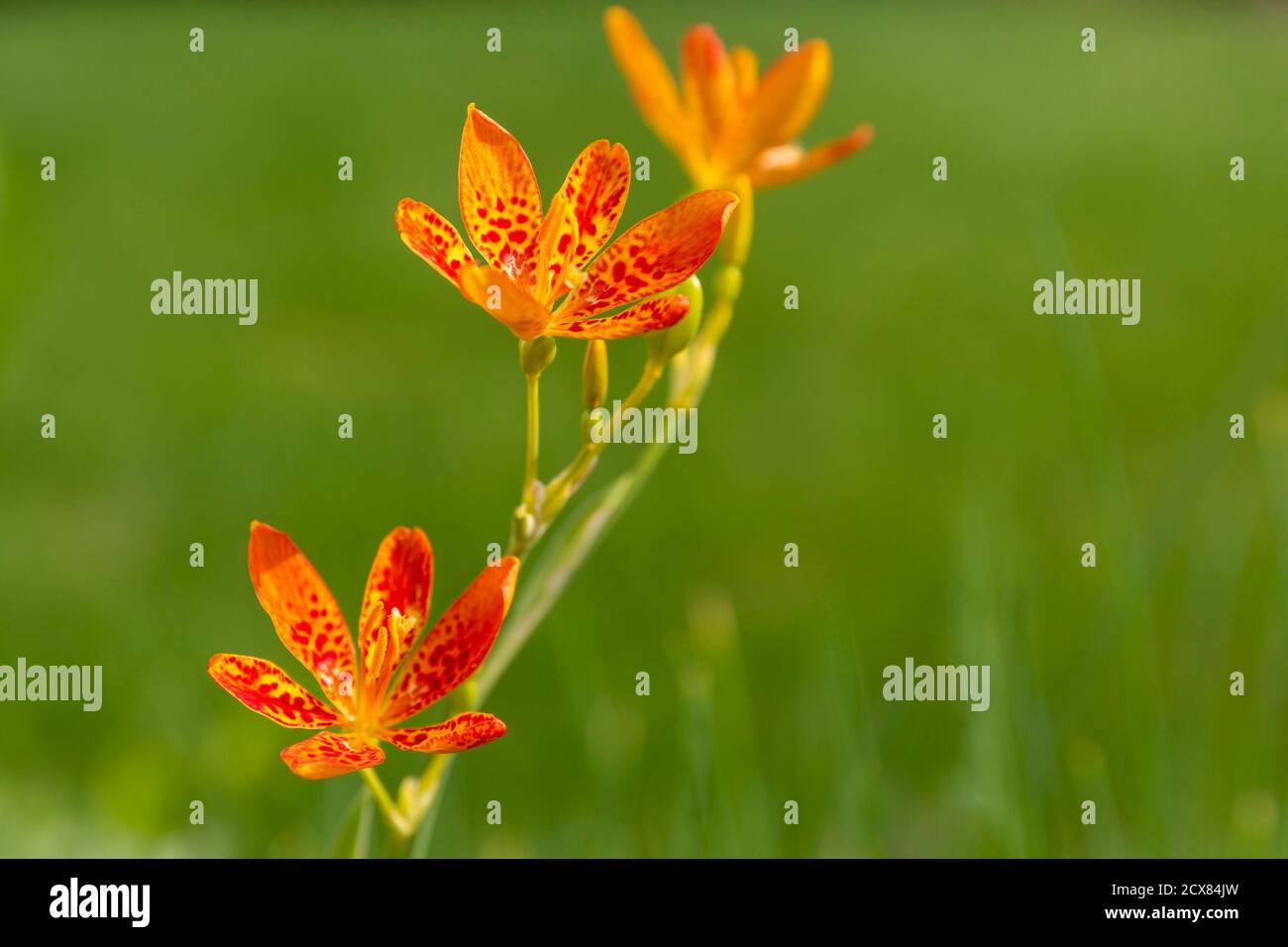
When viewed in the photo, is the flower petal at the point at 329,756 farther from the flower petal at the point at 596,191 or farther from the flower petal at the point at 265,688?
the flower petal at the point at 596,191

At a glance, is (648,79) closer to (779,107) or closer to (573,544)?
(779,107)

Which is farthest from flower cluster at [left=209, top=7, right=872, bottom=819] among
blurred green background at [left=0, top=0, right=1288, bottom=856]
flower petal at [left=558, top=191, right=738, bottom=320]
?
blurred green background at [left=0, top=0, right=1288, bottom=856]

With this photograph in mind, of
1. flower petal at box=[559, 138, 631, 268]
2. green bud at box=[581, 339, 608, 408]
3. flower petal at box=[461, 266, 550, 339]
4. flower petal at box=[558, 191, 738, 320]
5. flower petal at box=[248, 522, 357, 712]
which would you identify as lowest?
flower petal at box=[248, 522, 357, 712]

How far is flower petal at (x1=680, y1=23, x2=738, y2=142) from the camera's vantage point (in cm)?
60

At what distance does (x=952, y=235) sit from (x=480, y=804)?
2.08 meters

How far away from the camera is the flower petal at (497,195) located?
456mm

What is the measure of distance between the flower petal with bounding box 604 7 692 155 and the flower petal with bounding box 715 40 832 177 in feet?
0.08

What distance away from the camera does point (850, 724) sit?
78cm

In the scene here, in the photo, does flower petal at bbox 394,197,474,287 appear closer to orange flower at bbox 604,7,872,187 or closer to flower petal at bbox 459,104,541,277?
flower petal at bbox 459,104,541,277

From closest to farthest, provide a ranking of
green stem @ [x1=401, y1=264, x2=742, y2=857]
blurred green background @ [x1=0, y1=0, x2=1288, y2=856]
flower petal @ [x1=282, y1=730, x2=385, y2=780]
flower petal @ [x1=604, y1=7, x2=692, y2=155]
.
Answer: flower petal @ [x1=282, y1=730, x2=385, y2=780] → green stem @ [x1=401, y1=264, x2=742, y2=857] → flower petal @ [x1=604, y1=7, x2=692, y2=155] → blurred green background @ [x1=0, y1=0, x2=1288, y2=856]

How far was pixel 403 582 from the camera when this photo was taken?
0.46 meters

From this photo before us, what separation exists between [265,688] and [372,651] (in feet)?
0.13

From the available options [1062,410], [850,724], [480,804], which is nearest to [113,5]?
[1062,410]
